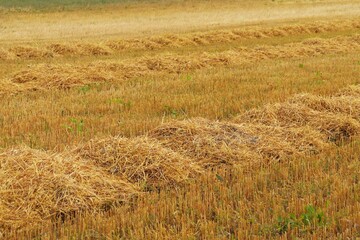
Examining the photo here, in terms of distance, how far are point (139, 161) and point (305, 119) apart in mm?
3575

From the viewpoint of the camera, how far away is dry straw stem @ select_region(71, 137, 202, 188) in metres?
6.36

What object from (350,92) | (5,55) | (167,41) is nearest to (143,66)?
(5,55)

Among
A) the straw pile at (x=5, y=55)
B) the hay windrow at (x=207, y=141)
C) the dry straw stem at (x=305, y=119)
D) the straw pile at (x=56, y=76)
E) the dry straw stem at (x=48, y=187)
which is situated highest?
the dry straw stem at (x=48, y=187)

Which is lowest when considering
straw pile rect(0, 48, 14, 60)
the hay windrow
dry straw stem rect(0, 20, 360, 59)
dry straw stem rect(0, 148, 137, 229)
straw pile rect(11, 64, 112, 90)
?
dry straw stem rect(0, 20, 360, 59)

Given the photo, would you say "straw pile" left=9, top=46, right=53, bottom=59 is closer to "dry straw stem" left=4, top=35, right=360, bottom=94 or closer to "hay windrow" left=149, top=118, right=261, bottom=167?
"dry straw stem" left=4, top=35, right=360, bottom=94

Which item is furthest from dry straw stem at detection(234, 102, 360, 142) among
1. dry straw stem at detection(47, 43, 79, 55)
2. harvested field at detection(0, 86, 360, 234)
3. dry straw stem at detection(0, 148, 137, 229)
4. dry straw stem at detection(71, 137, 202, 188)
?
dry straw stem at detection(47, 43, 79, 55)

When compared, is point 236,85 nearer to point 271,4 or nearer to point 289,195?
point 289,195

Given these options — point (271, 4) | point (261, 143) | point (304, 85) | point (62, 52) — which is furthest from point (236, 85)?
point (271, 4)

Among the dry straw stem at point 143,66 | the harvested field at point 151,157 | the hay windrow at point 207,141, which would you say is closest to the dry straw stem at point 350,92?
the harvested field at point 151,157

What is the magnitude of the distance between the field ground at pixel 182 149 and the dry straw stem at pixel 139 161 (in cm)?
2

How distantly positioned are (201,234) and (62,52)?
1647 centimetres

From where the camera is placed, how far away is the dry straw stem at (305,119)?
856 cm

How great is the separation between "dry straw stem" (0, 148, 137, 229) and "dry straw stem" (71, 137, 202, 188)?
22 cm

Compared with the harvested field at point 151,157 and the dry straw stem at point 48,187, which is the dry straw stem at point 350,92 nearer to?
the harvested field at point 151,157
